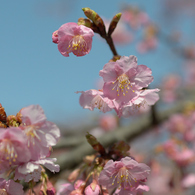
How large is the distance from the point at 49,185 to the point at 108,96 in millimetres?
543

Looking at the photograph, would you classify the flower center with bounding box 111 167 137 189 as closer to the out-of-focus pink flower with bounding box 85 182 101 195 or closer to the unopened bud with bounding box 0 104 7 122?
the out-of-focus pink flower with bounding box 85 182 101 195

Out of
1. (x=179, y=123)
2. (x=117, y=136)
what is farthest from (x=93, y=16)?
(x=179, y=123)

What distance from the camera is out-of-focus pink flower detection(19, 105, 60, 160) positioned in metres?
1.00

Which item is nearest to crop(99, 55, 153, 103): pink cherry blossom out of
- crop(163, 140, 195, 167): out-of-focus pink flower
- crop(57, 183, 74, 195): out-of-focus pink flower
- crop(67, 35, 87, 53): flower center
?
crop(67, 35, 87, 53): flower center

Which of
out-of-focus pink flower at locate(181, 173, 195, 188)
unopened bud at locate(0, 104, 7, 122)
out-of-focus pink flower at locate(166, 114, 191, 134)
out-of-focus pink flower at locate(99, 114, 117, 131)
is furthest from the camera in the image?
out-of-focus pink flower at locate(99, 114, 117, 131)

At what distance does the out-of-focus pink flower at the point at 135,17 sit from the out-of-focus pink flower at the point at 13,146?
4640mm

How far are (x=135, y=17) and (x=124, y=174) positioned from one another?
179 inches

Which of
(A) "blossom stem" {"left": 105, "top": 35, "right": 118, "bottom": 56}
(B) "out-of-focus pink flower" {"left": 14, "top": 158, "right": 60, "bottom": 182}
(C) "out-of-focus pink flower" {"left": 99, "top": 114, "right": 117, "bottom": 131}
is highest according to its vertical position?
(A) "blossom stem" {"left": 105, "top": 35, "right": 118, "bottom": 56}

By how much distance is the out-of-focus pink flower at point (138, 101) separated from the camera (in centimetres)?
A: 116

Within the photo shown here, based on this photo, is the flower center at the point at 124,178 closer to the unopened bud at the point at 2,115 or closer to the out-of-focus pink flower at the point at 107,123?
the unopened bud at the point at 2,115

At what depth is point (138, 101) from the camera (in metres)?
1.16

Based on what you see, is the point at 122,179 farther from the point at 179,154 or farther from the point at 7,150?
the point at 179,154

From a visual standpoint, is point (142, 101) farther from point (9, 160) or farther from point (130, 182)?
point (9, 160)

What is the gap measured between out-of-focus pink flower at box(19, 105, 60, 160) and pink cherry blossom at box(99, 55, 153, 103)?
0.32 metres
